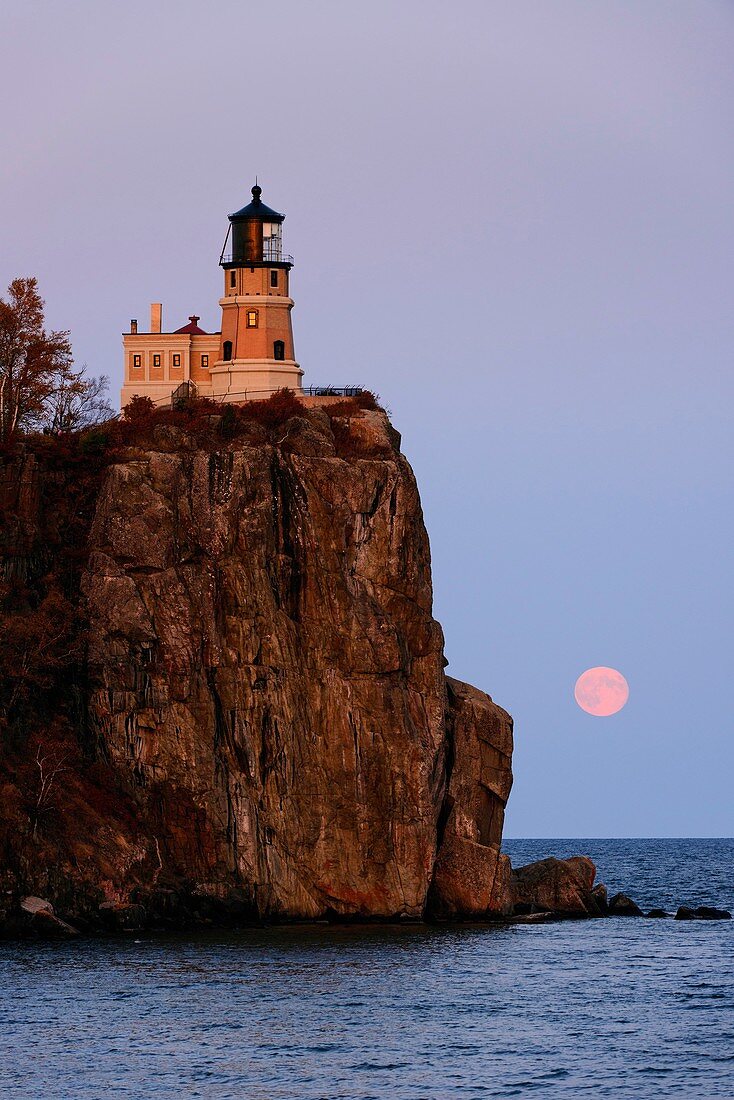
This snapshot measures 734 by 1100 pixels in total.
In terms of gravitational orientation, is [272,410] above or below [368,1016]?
above

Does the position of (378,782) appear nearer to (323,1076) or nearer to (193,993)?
(193,993)

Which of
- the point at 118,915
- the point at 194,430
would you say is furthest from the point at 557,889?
the point at 194,430

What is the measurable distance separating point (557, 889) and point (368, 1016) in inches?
1406

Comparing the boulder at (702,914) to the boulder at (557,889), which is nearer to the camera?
the boulder at (557,889)

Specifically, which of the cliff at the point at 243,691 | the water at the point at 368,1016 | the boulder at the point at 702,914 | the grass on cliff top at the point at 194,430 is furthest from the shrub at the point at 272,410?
the boulder at the point at 702,914

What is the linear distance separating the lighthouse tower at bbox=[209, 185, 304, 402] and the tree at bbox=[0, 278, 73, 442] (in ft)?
30.6

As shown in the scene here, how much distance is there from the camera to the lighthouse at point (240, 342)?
323 ft

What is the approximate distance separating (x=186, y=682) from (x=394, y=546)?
475 inches

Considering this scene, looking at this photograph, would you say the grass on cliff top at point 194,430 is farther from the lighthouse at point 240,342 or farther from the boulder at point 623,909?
the boulder at point 623,909

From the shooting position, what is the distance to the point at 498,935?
79.5 m

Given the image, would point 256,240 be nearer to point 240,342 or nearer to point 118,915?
A: point 240,342

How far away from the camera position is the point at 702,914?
98.8 meters

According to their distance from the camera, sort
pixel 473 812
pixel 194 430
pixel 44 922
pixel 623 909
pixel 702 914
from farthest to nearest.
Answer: pixel 702 914, pixel 623 909, pixel 194 430, pixel 473 812, pixel 44 922

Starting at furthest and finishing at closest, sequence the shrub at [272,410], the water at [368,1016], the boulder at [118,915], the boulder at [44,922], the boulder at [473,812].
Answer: the shrub at [272,410] < the boulder at [473,812] < the boulder at [118,915] < the boulder at [44,922] < the water at [368,1016]
